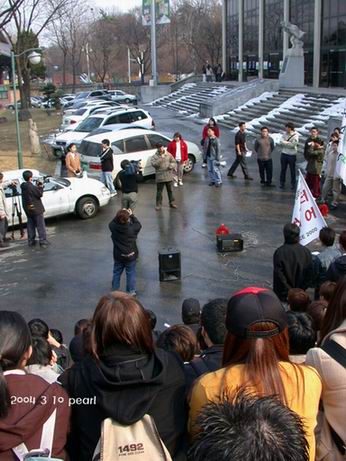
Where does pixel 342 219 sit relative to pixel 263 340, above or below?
below

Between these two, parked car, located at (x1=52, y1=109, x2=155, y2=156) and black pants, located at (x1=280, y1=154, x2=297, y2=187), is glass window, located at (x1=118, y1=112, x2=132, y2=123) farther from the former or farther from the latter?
black pants, located at (x1=280, y1=154, x2=297, y2=187)

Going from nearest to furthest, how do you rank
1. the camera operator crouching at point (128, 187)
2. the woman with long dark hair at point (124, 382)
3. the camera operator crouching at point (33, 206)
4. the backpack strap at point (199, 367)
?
the woman with long dark hair at point (124, 382), the backpack strap at point (199, 367), the camera operator crouching at point (33, 206), the camera operator crouching at point (128, 187)

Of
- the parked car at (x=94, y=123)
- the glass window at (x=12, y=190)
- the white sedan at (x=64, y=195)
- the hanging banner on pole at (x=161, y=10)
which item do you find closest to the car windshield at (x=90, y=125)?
the parked car at (x=94, y=123)

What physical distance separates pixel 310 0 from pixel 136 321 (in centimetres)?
4351

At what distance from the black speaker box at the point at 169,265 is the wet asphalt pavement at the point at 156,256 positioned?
0.47 ft

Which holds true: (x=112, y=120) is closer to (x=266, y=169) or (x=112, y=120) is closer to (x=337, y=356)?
(x=266, y=169)

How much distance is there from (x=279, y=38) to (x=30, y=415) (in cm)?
4843

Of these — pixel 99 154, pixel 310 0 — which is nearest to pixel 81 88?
pixel 310 0

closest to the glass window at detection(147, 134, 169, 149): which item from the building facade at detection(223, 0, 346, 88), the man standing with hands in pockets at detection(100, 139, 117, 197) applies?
the man standing with hands in pockets at detection(100, 139, 117, 197)

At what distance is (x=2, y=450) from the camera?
2.75 metres

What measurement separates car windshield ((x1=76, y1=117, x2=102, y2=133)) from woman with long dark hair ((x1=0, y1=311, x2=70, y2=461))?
902 inches

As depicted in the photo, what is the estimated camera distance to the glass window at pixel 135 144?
62.3ft

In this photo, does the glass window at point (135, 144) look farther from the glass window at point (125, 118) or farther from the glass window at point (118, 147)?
the glass window at point (125, 118)

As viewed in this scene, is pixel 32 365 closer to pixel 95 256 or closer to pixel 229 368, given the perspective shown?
pixel 229 368
